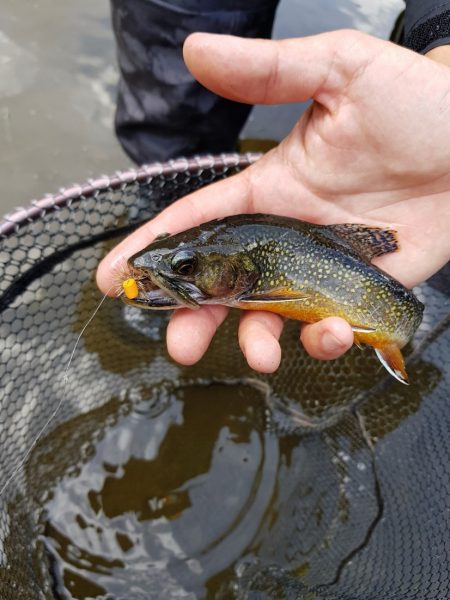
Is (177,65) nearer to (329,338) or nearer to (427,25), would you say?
(427,25)

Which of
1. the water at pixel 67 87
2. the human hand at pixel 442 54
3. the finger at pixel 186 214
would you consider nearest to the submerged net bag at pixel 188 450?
the finger at pixel 186 214

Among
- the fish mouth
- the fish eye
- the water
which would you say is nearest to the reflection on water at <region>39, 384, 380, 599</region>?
the fish mouth

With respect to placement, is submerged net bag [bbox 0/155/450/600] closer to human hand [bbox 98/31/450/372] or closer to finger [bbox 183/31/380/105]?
human hand [bbox 98/31/450/372]

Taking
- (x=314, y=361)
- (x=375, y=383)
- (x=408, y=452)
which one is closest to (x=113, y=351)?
(x=314, y=361)

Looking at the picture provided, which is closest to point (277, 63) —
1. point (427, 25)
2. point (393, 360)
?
point (427, 25)

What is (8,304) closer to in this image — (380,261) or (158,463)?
(158,463)

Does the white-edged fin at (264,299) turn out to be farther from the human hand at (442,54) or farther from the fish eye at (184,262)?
the human hand at (442,54)
